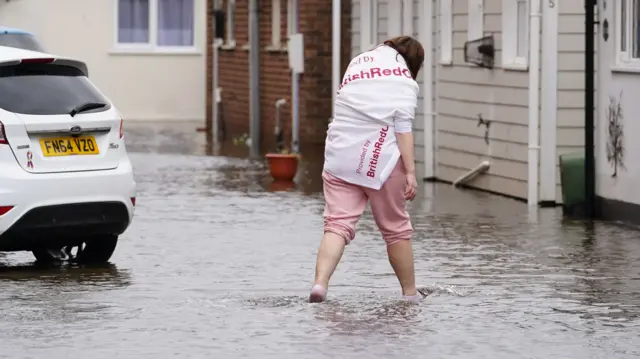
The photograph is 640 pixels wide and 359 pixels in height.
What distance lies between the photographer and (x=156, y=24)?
4897 cm

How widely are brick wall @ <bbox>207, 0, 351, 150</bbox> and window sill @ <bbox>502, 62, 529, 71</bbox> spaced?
39.4 ft

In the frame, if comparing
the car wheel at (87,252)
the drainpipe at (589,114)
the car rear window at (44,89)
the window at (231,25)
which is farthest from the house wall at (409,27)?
the window at (231,25)

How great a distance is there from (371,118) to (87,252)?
3.39m

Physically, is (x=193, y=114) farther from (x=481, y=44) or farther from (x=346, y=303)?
(x=346, y=303)

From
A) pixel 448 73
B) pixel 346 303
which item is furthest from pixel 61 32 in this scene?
pixel 346 303

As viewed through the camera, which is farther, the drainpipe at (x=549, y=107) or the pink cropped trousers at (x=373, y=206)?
the drainpipe at (x=549, y=107)

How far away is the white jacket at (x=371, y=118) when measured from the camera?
35.4 ft

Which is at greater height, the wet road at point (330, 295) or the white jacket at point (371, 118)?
the white jacket at point (371, 118)

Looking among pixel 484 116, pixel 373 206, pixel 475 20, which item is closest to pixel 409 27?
pixel 475 20

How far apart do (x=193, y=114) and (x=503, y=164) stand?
27.4 meters

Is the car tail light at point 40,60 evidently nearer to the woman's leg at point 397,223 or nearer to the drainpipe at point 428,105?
the woman's leg at point 397,223

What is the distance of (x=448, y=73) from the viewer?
23250mm

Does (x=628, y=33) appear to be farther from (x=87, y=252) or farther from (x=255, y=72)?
(x=255, y=72)

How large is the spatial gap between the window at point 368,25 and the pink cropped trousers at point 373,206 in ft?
56.7
